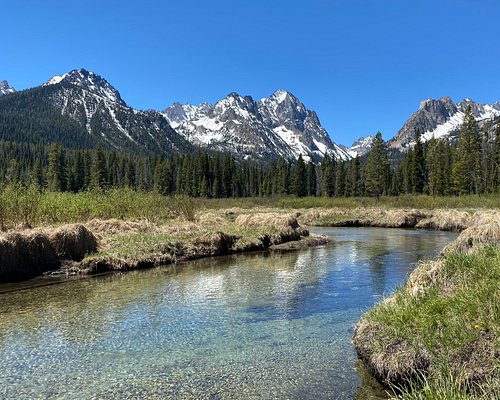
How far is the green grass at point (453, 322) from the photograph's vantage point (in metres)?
5.67

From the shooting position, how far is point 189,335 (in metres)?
9.55

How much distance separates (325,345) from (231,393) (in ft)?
9.32

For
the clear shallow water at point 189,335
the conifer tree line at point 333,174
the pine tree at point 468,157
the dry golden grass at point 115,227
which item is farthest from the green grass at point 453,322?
the pine tree at point 468,157

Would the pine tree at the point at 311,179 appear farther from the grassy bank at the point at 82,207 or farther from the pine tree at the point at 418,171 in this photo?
the grassy bank at the point at 82,207

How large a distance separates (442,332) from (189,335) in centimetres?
551

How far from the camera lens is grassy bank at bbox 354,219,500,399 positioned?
572 centimetres

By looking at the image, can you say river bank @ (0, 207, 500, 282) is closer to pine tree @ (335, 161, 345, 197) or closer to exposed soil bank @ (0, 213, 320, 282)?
exposed soil bank @ (0, 213, 320, 282)

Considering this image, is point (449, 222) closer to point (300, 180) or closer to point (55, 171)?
point (300, 180)

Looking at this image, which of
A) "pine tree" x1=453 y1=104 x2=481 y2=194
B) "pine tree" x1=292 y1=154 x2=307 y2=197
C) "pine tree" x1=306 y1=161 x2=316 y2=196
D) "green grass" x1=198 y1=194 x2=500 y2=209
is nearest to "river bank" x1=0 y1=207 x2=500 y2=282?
"green grass" x1=198 y1=194 x2=500 y2=209

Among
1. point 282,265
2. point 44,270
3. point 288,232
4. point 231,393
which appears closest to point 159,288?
point 44,270

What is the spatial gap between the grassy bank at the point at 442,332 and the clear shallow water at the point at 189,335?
0.70 metres

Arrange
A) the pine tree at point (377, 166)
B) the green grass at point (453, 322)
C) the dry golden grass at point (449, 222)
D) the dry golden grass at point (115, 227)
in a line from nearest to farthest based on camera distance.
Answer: the green grass at point (453, 322) < the dry golden grass at point (115, 227) < the dry golden grass at point (449, 222) < the pine tree at point (377, 166)

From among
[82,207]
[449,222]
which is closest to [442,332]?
[82,207]

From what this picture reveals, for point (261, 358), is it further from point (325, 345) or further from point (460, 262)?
point (460, 262)
